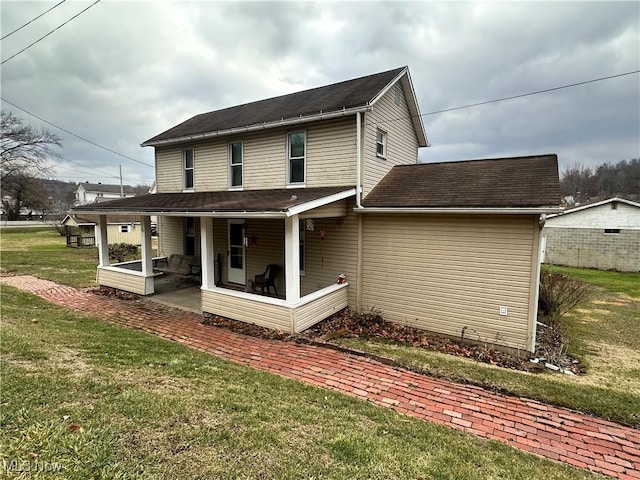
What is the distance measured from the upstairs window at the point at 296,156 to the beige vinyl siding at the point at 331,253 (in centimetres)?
148

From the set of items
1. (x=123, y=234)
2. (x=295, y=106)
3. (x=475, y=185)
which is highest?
(x=295, y=106)

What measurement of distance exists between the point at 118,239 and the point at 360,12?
2617 cm

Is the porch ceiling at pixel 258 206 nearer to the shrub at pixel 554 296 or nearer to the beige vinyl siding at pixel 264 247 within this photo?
the beige vinyl siding at pixel 264 247

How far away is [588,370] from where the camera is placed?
20.5 feet

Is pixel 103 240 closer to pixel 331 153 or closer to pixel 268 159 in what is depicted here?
pixel 268 159

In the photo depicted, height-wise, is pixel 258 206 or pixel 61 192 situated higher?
pixel 61 192

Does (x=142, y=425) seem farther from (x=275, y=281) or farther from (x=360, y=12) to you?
(x=360, y=12)

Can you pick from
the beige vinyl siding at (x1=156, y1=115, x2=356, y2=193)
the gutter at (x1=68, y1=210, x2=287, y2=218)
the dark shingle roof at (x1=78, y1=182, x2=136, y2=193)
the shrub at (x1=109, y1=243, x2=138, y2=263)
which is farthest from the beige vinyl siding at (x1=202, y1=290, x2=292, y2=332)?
the dark shingle roof at (x1=78, y1=182, x2=136, y2=193)

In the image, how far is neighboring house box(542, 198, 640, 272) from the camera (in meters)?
18.0

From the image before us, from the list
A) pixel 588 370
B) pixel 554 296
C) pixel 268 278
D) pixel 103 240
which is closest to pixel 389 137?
pixel 268 278

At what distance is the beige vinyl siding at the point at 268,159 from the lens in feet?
28.8

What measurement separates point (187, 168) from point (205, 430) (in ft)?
35.9

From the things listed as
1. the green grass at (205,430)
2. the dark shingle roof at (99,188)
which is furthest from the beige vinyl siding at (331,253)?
the dark shingle roof at (99,188)

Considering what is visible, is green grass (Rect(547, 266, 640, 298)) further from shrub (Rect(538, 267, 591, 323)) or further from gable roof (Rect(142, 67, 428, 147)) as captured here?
gable roof (Rect(142, 67, 428, 147))
